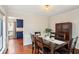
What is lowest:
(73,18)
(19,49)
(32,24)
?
(19,49)

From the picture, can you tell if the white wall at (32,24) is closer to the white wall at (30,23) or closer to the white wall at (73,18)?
the white wall at (30,23)

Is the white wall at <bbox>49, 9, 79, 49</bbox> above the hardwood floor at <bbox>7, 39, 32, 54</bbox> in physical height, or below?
above

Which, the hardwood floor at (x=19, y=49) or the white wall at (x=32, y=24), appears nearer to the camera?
the hardwood floor at (x=19, y=49)

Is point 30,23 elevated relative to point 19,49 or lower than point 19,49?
elevated

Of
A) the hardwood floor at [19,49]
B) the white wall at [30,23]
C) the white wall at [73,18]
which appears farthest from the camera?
the white wall at [30,23]

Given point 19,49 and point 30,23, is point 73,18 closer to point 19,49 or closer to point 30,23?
point 30,23

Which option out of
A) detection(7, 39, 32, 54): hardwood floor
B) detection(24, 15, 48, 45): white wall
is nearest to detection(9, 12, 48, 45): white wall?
detection(24, 15, 48, 45): white wall

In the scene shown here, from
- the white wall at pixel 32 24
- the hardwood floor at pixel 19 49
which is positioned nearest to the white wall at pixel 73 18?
the white wall at pixel 32 24

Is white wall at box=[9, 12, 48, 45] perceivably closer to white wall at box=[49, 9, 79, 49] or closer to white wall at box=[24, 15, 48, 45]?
white wall at box=[24, 15, 48, 45]

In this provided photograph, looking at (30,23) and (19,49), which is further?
(30,23)

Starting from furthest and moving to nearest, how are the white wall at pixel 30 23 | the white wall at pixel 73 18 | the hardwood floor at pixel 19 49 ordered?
the white wall at pixel 30 23
the white wall at pixel 73 18
the hardwood floor at pixel 19 49

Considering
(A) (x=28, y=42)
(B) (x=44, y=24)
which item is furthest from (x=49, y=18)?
(A) (x=28, y=42)

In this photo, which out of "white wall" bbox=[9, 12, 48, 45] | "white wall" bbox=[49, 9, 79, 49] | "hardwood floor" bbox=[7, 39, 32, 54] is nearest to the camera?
"hardwood floor" bbox=[7, 39, 32, 54]

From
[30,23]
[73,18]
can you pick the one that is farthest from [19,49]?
[73,18]
